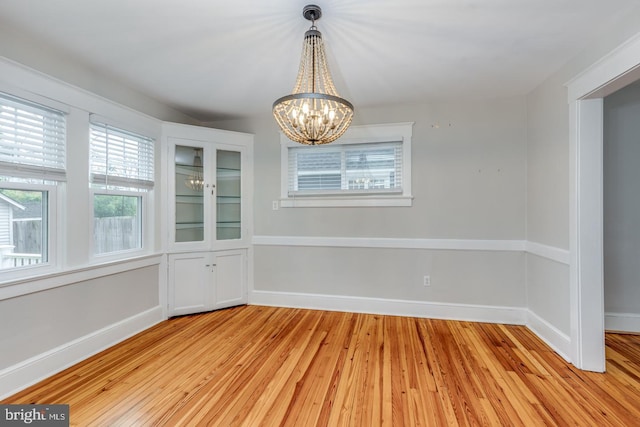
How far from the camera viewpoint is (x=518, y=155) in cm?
316

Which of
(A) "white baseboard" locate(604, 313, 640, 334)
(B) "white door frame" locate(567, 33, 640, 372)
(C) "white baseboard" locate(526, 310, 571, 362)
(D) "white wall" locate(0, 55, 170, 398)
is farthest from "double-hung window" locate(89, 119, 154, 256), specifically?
(A) "white baseboard" locate(604, 313, 640, 334)

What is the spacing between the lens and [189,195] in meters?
3.50

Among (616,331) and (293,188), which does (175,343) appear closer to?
(293,188)

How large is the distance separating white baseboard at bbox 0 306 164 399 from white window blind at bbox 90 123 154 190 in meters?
1.29

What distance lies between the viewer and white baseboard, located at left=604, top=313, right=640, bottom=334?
2902mm

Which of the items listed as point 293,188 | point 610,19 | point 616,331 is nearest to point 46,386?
point 293,188

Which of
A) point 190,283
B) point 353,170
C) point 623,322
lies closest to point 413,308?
point 353,170

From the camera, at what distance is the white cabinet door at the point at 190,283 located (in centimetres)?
335

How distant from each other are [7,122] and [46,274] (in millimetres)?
1065

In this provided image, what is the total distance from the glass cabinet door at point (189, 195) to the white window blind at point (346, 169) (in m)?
1.06

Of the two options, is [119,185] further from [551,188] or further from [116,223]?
[551,188]

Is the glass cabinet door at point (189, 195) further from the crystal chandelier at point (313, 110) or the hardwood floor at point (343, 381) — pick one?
the crystal chandelier at point (313, 110)

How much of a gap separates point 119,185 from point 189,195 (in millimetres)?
789

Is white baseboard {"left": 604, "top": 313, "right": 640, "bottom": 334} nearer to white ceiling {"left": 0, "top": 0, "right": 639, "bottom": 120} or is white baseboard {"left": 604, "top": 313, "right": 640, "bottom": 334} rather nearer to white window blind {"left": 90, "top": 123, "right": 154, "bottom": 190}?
white ceiling {"left": 0, "top": 0, "right": 639, "bottom": 120}
